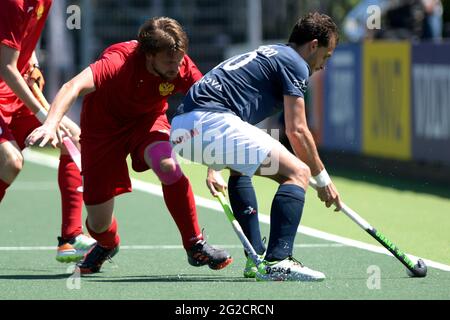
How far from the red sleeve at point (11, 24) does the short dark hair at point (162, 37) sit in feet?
2.64

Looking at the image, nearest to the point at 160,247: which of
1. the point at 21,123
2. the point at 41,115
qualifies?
the point at 21,123

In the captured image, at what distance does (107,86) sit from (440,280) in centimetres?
221

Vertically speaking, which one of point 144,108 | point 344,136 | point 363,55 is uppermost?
point 144,108

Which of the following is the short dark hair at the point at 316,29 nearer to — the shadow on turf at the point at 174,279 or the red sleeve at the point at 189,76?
the red sleeve at the point at 189,76

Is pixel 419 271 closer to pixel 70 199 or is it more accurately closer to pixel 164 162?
pixel 164 162

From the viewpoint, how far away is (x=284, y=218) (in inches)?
299

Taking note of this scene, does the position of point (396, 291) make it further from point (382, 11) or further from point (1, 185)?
point (382, 11)

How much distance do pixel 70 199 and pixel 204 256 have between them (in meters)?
1.19

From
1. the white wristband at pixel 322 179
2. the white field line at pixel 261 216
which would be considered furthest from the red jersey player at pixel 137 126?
the white field line at pixel 261 216

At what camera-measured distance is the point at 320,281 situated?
25.1ft

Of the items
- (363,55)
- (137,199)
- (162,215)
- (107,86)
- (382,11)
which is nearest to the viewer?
(107,86)

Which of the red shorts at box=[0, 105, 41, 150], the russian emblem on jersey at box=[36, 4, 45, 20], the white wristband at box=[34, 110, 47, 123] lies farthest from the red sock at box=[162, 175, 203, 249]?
the russian emblem on jersey at box=[36, 4, 45, 20]

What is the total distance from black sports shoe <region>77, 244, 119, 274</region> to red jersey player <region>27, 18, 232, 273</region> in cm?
1
